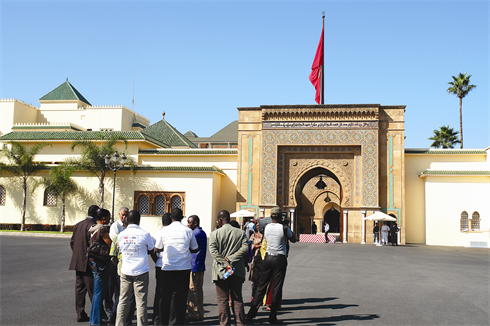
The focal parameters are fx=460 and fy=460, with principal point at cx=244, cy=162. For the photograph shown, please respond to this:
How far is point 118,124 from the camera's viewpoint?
39.2m

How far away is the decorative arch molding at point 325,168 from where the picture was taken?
27.0m

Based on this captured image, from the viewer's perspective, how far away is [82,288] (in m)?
7.01

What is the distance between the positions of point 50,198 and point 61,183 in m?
2.04

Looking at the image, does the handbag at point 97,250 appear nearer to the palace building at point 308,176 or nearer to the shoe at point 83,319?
the shoe at point 83,319

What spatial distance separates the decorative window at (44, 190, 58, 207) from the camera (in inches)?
1122

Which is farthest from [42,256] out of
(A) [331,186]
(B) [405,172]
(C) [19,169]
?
(A) [331,186]

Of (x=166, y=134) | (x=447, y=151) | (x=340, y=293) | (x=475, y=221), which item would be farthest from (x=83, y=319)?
(x=166, y=134)

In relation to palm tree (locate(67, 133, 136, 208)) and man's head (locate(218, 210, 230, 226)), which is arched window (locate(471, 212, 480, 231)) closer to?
palm tree (locate(67, 133, 136, 208))

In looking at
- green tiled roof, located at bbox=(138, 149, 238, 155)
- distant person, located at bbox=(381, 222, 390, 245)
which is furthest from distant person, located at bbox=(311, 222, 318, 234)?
distant person, located at bbox=(381, 222, 390, 245)

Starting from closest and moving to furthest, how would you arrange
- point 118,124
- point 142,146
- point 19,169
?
1. point 19,169
2. point 142,146
3. point 118,124

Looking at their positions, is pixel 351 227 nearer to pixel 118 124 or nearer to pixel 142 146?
pixel 142 146

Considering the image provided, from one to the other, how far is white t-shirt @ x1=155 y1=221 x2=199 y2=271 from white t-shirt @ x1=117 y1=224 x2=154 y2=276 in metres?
0.25

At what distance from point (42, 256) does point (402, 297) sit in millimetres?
11200

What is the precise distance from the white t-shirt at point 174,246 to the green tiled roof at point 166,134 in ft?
98.5
